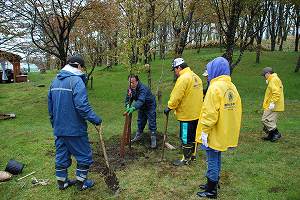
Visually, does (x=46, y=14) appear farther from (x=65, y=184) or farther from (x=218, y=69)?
(x=218, y=69)

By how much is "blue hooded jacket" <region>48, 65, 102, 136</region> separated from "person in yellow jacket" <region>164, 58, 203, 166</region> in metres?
1.93

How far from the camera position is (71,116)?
18.7ft

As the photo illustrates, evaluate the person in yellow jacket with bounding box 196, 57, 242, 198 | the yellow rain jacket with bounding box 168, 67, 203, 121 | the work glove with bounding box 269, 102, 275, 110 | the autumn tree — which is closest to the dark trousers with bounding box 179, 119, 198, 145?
the yellow rain jacket with bounding box 168, 67, 203, 121

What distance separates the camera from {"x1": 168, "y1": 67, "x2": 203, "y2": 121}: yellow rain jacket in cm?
693

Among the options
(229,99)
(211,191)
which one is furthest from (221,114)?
(211,191)

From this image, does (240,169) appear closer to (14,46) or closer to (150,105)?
(150,105)

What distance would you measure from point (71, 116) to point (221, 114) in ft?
8.21

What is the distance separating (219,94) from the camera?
5.12 m

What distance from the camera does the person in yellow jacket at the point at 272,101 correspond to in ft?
28.7

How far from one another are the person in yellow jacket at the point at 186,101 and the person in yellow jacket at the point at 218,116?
1.47 m

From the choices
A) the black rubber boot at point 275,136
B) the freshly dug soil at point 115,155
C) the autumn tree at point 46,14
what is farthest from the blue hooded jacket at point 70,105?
the autumn tree at point 46,14

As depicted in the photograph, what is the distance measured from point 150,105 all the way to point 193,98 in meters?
1.62

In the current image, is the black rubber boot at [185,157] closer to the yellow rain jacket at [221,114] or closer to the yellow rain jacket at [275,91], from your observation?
the yellow rain jacket at [221,114]

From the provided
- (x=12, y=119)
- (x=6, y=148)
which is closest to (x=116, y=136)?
(x=6, y=148)
